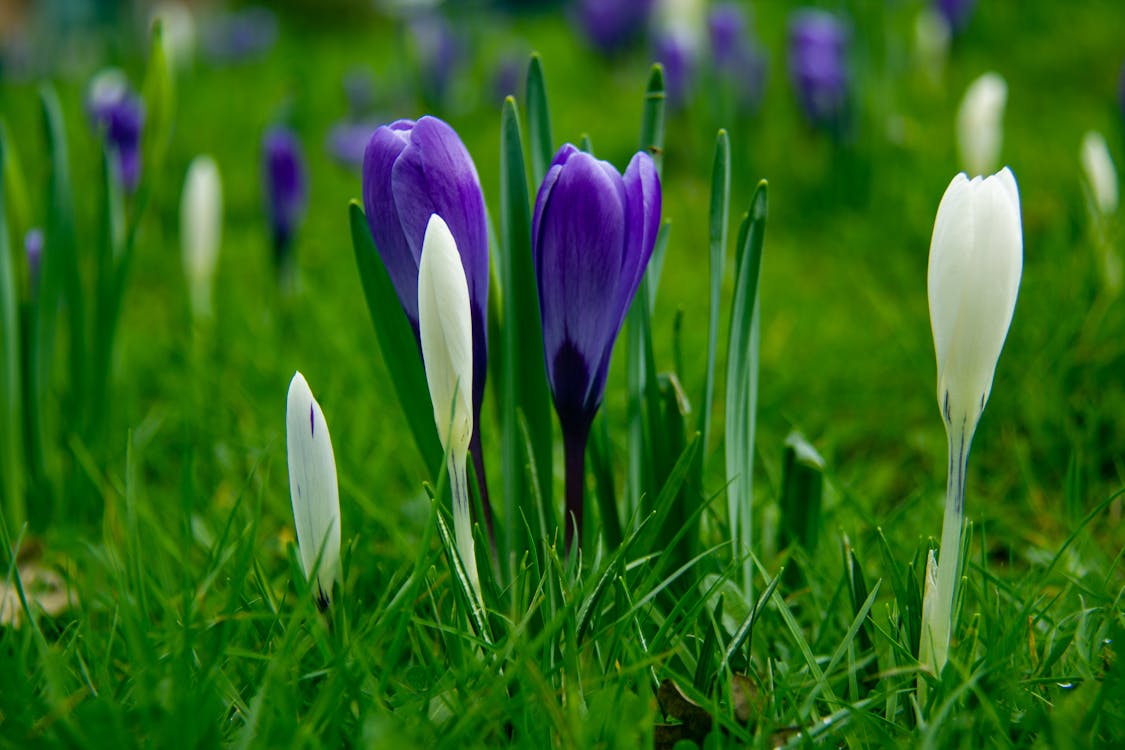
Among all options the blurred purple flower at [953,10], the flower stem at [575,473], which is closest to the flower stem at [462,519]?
the flower stem at [575,473]

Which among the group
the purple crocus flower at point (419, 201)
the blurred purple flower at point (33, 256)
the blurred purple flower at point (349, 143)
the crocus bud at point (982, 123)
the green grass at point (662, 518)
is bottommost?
the green grass at point (662, 518)

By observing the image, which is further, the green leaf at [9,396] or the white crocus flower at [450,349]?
the green leaf at [9,396]

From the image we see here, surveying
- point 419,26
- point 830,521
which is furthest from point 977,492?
point 419,26

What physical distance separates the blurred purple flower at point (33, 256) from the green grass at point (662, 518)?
26 cm

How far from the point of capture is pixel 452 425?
3.14ft

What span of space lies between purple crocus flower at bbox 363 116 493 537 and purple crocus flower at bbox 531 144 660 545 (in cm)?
6

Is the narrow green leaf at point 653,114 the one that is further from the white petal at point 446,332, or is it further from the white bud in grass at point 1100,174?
the white bud in grass at point 1100,174

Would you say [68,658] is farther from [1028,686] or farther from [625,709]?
[1028,686]

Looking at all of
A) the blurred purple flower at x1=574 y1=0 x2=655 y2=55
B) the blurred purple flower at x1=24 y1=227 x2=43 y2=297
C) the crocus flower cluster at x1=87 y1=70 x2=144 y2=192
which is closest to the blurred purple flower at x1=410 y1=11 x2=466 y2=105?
the blurred purple flower at x1=574 y1=0 x2=655 y2=55

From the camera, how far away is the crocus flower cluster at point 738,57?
375 cm

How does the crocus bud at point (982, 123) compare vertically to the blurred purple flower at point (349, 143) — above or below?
above

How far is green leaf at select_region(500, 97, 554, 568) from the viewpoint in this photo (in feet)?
3.52

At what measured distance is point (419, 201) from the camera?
3.12ft

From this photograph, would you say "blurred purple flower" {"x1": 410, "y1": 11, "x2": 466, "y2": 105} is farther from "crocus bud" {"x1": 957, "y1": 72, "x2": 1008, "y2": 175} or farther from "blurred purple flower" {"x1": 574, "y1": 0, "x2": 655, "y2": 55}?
"crocus bud" {"x1": 957, "y1": 72, "x2": 1008, "y2": 175}
